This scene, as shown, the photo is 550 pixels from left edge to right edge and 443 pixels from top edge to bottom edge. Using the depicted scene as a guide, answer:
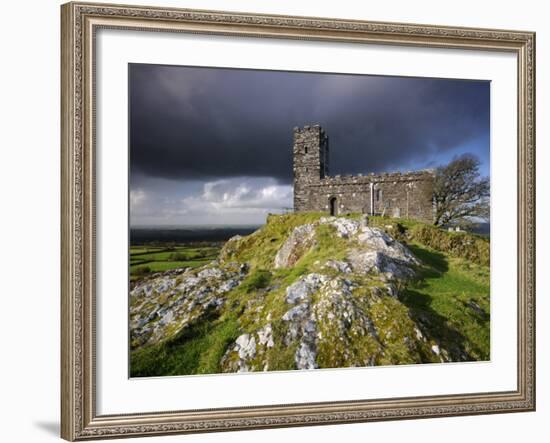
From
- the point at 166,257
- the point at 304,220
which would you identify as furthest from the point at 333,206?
the point at 166,257

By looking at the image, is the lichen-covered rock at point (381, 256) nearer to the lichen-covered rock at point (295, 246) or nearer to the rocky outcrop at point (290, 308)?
the rocky outcrop at point (290, 308)

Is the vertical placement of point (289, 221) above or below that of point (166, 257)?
above

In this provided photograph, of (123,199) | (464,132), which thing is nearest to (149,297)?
(123,199)

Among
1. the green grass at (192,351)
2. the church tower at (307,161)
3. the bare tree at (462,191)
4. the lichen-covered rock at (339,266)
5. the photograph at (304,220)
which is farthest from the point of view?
the bare tree at (462,191)

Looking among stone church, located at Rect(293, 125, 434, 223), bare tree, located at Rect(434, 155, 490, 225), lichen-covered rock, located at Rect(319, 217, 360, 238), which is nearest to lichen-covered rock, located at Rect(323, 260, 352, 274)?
lichen-covered rock, located at Rect(319, 217, 360, 238)

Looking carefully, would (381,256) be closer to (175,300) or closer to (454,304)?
(454,304)

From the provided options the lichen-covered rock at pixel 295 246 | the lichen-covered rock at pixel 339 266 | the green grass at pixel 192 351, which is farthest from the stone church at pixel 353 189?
A: the green grass at pixel 192 351

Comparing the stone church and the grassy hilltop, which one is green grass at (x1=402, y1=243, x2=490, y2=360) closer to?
the grassy hilltop
